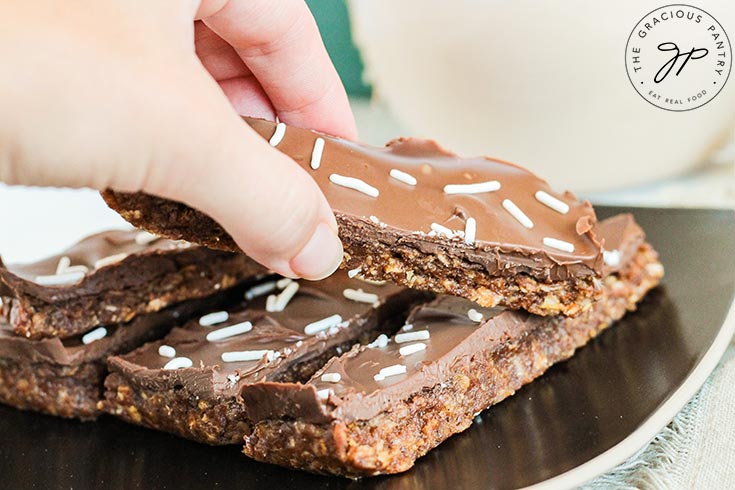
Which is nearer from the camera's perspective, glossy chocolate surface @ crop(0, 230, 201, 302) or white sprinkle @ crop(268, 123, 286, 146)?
white sprinkle @ crop(268, 123, 286, 146)

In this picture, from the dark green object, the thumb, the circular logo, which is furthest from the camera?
the dark green object

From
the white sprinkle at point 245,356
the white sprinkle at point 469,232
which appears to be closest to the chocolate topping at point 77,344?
the white sprinkle at point 245,356

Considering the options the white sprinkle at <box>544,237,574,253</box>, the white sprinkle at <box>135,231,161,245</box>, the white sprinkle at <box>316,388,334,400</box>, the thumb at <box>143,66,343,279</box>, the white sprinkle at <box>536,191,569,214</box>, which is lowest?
the white sprinkle at <box>135,231,161,245</box>

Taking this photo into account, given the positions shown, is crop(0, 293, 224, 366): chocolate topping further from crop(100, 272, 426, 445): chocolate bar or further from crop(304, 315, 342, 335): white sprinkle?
crop(304, 315, 342, 335): white sprinkle

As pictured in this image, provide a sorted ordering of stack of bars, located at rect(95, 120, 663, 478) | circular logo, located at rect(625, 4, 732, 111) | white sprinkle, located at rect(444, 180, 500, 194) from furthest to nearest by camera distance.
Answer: circular logo, located at rect(625, 4, 732, 111) < white sprinkle, located at rect(444, 180, 500, 194) < stack of bars, located at rect(95, 120, 663, 478)

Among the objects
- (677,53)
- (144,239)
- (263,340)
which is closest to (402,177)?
(263,340)

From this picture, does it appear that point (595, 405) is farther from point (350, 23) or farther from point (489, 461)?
point (350, 23)

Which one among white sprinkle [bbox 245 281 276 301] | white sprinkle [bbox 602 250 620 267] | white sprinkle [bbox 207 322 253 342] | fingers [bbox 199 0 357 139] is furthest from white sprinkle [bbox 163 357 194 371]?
white sprinkle [bbox 602 250 620 267]

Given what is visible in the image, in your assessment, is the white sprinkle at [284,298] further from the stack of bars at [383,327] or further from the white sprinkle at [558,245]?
the white sprinkle at [558,245]
